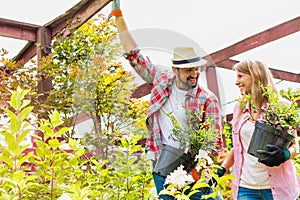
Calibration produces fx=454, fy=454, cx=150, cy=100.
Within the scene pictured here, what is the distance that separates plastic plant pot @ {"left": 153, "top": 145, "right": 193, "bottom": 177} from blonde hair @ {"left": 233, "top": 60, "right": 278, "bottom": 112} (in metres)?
0.57

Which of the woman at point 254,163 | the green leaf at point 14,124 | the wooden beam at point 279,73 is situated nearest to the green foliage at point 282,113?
the woman at point 254,163

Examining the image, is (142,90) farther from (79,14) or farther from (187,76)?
(79,14)

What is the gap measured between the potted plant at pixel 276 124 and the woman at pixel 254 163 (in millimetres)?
147

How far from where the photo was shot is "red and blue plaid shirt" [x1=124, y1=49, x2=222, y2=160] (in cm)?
155

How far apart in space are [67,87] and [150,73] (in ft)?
7.02

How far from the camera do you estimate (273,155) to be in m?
1.77

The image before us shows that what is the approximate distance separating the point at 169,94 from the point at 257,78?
59cm

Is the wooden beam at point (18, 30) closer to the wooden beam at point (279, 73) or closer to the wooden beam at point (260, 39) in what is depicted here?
the wooden beam at point (260, 39)

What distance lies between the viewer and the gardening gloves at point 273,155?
1.78 m

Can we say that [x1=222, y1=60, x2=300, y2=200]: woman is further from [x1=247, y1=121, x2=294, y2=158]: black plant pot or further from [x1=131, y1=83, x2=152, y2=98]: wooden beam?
[x1=131, y1=83, x2=152, y2=98]: wooden beam

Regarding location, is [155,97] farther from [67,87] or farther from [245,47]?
[245,47]

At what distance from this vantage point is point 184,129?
60.4 inches

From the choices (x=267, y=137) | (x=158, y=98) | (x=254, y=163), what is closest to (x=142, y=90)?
(x=158, y=98)

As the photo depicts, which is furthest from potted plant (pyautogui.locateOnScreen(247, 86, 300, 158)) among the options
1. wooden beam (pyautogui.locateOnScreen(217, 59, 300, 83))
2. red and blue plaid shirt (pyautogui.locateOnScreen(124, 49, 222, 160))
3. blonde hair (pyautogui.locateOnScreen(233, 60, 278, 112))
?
wooden beam (pyautogui.locateOnScreen(217, 59, 300, 83))
